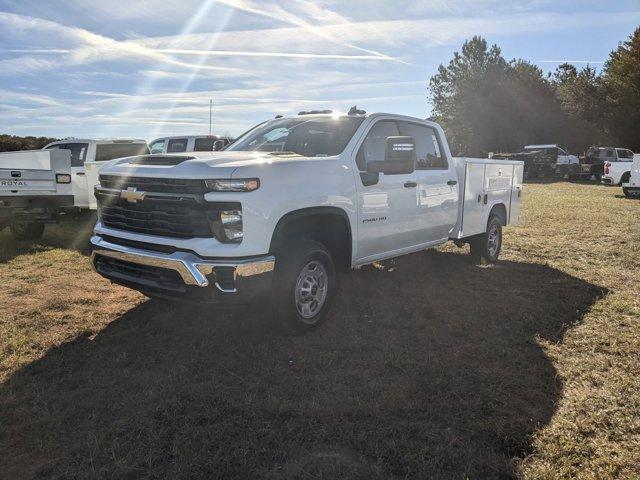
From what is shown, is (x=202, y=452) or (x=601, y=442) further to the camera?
(x=601, y=442)

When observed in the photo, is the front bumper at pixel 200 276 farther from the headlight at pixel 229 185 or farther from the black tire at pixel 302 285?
the headlight at pixel 229 185

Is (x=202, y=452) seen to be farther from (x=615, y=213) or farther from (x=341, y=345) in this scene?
(x=615, y=213)

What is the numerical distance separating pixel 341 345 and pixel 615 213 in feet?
39.3

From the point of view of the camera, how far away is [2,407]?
343cm

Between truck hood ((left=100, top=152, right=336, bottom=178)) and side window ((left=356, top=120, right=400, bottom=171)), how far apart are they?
1.71ft

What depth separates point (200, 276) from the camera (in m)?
3.88

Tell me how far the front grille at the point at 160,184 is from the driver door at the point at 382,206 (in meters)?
1.62

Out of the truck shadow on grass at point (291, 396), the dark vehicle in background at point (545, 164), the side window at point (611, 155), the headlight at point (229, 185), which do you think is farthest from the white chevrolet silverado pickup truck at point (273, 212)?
the side window at point (611, 155)

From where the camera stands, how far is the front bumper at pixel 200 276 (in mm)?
3889

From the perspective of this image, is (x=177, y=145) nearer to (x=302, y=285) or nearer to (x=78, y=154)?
(x=78, y=154)

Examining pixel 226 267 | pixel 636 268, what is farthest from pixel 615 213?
pixel 226 267

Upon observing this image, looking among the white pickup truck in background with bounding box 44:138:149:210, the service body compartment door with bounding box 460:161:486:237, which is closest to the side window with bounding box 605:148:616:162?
the service body compartment door with bounding box 460:161:486:237

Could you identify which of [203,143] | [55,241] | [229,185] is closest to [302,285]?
[229,185]

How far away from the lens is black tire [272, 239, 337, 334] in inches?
167
